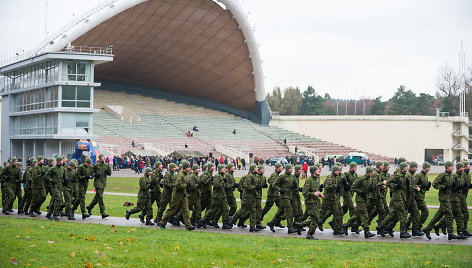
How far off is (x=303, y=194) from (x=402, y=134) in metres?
64.7

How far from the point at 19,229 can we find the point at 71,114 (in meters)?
35.2

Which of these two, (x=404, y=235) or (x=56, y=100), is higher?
(x=56, y=100)

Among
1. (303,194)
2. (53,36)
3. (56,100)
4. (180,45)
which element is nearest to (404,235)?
(303,194)

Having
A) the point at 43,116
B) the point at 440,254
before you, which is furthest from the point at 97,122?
the point at 440,254

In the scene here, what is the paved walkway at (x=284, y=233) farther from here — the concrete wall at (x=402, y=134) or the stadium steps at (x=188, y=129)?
the concrete wall at (x=402, y=134)

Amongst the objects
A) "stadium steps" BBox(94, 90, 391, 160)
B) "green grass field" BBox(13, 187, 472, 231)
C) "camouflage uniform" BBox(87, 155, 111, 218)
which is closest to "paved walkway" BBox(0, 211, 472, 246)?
"camouflage uniform" BBox(87, 155, 111, 218)

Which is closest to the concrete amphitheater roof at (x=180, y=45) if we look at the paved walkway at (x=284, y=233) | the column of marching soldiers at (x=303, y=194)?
the column of marching soldiers at (x=303, y=194)

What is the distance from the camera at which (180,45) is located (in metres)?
73.3

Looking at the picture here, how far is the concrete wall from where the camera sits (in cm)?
7750

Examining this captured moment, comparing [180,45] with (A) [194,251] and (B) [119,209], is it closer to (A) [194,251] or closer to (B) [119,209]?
(B) [119,209]

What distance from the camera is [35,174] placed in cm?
1952

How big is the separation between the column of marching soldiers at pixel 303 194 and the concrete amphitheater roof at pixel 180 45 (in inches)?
1447

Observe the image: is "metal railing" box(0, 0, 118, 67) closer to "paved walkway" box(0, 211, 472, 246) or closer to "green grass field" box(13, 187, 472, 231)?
"green grass field" box(13, 187, 472, 231)

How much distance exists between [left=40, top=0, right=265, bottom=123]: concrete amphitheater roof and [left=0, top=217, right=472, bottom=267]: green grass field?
41420mm
